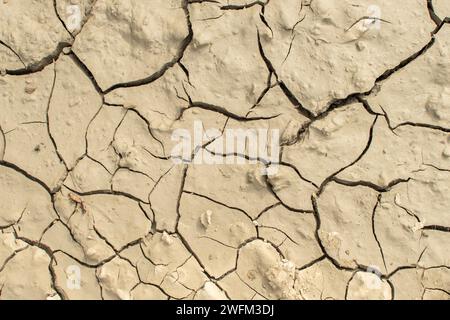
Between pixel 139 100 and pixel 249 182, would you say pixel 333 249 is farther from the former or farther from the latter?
pixel 139 100

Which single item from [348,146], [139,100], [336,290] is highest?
[139,100]

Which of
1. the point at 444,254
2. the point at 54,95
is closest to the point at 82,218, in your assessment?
the point at 54,95

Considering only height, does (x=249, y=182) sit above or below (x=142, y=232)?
above

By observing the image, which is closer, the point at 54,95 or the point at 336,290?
the point at 336,290

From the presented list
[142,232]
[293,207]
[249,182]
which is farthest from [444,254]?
[142,232]

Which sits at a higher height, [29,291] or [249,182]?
[249,182]

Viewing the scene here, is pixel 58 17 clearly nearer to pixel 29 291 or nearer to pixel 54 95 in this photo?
pixel 54 95
